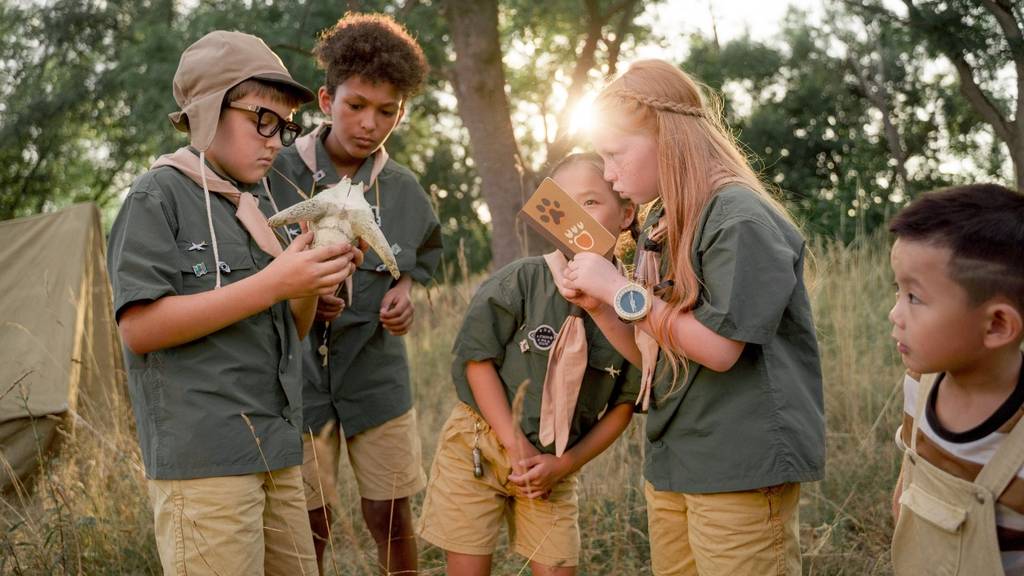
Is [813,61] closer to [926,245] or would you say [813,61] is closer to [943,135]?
[943,135]

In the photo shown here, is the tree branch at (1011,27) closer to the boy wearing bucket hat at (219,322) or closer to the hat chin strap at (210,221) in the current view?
the boy wearing bucket hat at (219,322)

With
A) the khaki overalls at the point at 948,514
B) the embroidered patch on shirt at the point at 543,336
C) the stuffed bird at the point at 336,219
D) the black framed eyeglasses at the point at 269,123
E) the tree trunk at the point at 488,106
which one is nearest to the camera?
the khaki overalls at the point at 948,514

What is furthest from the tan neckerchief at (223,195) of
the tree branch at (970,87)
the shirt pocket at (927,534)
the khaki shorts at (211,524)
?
the tree branch at (970,87)

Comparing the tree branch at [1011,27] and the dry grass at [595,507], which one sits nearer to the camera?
the dry grass at [595,507]

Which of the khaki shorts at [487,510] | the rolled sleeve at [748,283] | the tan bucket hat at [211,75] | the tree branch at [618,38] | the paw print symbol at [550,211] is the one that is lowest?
the khaki shorts at [487,510]

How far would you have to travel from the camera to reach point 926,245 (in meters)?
1.89

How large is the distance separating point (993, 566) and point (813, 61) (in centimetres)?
1775

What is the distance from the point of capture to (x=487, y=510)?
2.79 m

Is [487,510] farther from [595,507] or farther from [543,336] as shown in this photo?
[595,507]

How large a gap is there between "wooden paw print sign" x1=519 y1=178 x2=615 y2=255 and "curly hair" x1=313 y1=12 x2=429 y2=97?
1097 mm

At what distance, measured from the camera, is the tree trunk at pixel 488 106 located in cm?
636

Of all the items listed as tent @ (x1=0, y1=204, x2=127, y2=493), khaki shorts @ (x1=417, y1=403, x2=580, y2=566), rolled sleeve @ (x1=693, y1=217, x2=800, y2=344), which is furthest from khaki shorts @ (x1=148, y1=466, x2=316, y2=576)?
tent @ (x1=0, y1=204, x2=127, y2=493)

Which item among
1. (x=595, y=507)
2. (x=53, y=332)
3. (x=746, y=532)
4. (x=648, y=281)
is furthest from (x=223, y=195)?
(x=53, y=332)

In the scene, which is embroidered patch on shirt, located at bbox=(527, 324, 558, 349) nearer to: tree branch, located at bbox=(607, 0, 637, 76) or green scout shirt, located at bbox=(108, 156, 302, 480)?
green scout shirt, located at bbox=(108, 156, 302, 480)
